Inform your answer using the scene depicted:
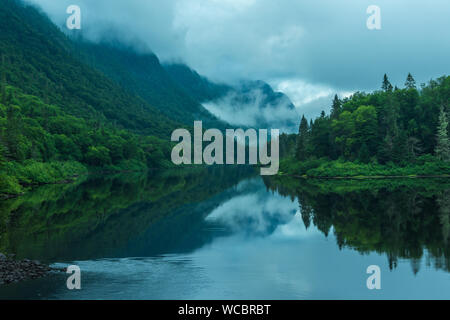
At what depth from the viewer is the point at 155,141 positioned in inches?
7717

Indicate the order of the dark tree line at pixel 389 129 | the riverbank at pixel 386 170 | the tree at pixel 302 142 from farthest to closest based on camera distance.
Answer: the tree at pixel 302 142 < the dark tree line at pixel 389 129 < the riverbank at pixel 386 170

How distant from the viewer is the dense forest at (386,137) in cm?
8838

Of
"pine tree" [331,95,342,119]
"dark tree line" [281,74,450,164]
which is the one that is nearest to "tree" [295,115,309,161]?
"dark tree line" [281,74,450,164]

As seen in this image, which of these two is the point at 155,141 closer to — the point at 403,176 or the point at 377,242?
the point at 403,176

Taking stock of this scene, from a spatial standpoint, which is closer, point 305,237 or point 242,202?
point 305,237

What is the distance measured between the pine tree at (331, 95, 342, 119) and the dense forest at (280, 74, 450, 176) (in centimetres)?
33

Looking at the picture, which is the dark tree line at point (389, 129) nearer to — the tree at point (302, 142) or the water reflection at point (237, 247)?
the tree at point (302, 142)

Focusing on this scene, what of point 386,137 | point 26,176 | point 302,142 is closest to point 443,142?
point 386,137

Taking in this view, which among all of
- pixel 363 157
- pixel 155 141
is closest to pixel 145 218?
pixel 363 157

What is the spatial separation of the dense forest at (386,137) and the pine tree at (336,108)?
0.33 metres

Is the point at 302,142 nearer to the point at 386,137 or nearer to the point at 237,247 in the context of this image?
the point at 386,137

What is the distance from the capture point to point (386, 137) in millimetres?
92438

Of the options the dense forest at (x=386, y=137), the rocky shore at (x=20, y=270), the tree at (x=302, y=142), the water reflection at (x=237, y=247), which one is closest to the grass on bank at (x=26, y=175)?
the water reflection at (x=237, y=247)

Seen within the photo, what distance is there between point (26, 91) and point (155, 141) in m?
59.6
